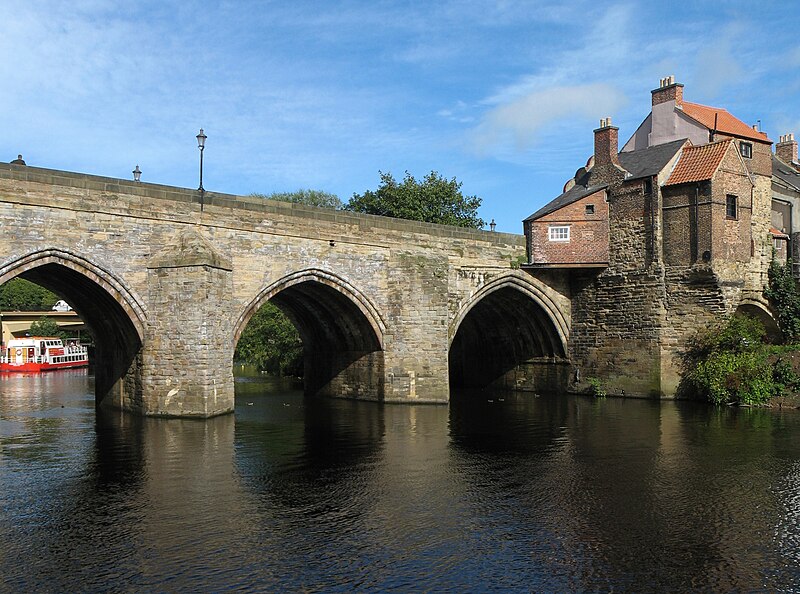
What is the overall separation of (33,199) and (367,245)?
455 inches

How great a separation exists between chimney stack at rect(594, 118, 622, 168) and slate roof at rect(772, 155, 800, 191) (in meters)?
10.4

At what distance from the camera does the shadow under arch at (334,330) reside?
26.5 m

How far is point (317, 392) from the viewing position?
31953mm

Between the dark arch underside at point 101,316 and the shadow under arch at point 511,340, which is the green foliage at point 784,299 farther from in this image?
the dark arch underside at point 101,316

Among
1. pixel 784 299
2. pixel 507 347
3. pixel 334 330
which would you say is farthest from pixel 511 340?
pixel 784 299

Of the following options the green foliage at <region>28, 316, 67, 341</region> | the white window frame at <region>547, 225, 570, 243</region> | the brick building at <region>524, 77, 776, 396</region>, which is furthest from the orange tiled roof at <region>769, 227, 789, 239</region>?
the green foliage at <region>28, 316, 67, 341</region>

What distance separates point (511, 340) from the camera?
36.2 m

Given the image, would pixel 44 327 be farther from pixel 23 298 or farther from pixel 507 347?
pixel 507 347

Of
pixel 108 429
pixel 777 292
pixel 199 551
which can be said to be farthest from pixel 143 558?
pixel 777 292

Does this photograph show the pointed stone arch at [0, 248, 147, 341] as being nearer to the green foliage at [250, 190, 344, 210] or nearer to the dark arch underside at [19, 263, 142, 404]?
the dark arch underside at [19, 263, 142, 404]

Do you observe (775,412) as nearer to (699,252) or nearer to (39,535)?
(699,252)

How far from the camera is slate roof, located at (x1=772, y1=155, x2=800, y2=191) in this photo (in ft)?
124

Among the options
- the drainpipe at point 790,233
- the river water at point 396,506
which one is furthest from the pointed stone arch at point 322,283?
the drainpipe at point 790,233

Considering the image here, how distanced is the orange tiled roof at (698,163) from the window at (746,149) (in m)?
4.32
